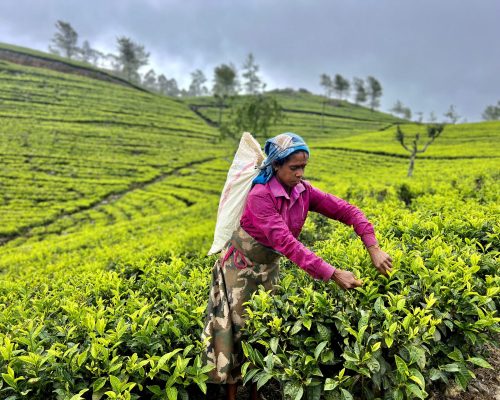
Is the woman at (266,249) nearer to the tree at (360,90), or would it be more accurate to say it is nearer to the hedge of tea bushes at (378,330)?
the hedge of tea bushes at (378,330)

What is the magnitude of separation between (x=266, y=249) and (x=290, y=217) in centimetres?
32

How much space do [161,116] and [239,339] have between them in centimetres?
4669

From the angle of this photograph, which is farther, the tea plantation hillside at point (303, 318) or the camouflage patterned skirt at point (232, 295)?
the camouflage patterned skirt at point (232, 295)

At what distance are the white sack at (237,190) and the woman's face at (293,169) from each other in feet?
0.75

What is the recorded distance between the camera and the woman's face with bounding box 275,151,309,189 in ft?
8.16

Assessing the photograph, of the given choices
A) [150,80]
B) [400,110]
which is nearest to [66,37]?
[150,80]

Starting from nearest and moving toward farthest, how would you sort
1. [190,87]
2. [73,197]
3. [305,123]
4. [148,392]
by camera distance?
1. [148,392]
2. [73,197]
3. [305,123]
4. [190,87]

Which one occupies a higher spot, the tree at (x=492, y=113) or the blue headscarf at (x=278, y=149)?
the tree at (x=492, y=113)

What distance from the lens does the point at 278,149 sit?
250cm

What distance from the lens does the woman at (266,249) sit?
2365 mm

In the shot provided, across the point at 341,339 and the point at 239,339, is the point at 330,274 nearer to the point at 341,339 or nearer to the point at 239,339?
the point at 341,339

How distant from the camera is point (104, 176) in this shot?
79.9 ft

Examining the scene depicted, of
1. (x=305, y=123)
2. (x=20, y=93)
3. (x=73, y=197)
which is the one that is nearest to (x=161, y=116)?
(x=20, y=93)

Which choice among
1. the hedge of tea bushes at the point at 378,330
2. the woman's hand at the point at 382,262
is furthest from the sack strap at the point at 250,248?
the woman's hand at the point at 382,262
